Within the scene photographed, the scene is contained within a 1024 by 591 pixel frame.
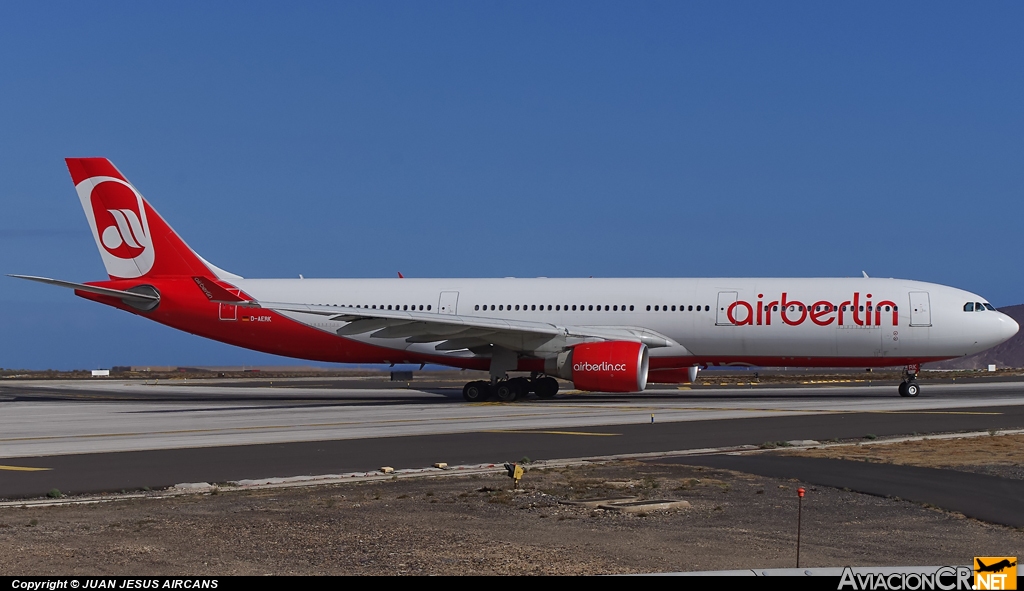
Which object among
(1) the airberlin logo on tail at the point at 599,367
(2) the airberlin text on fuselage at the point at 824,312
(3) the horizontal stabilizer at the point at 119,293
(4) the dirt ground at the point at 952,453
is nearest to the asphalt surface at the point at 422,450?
(4) the dirt ground at the point at 952,453

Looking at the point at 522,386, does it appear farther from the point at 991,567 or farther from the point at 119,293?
the point at 991,567

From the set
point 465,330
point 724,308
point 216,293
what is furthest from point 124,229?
point 724,308

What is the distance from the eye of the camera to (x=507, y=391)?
33812 millimetres

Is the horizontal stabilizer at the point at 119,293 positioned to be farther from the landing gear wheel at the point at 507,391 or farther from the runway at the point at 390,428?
the landing gear wheel at the point at 507,391

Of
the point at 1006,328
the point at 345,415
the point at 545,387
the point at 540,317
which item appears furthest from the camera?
the point at 545,387

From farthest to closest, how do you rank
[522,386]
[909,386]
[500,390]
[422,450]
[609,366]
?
1. [522,386]
2. [909,386]
3. [500,390]
4. [609,366]
5. [422,450]

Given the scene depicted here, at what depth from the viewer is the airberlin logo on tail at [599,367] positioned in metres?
31.0

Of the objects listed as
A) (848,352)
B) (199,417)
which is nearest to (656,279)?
(848,352)

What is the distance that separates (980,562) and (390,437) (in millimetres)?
16079

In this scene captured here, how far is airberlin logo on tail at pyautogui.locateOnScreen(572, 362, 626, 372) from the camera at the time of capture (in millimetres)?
31000

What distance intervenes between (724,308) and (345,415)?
41.9 ft

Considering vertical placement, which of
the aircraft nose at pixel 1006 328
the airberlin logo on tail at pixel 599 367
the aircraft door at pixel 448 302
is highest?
the aircraft nose at pixel 1006 328

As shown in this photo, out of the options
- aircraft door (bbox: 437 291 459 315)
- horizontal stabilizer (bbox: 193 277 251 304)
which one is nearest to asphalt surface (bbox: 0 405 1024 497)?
horizontal stabilizer (bbox: 193 277 251 304)

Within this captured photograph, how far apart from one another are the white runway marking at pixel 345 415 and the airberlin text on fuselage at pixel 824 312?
245cm
